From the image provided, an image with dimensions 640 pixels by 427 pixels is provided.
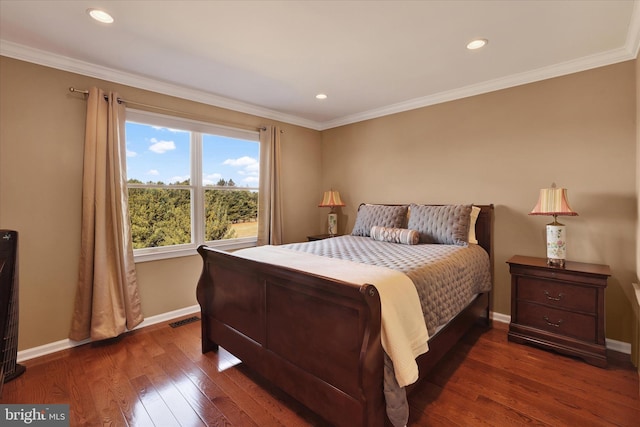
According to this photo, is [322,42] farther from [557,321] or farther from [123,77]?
[557,321]

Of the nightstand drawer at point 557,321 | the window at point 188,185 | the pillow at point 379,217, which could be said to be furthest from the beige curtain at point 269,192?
the nightstand drawer at point 557,321

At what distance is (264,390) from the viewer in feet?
6.50

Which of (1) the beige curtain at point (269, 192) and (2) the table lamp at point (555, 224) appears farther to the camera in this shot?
(1) the beige curtain at point (269, 192)

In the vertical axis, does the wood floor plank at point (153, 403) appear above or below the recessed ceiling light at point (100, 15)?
below

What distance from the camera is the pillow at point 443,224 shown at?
2.85m

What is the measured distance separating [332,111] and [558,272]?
3055 mm

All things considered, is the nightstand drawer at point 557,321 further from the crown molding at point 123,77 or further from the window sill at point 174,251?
the crown molding at point 123,77

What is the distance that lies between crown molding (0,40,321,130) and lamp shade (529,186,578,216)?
10.4ft

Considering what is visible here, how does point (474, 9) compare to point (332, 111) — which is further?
point (332, 111)

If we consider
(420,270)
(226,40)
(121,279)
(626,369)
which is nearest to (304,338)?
(420,270)

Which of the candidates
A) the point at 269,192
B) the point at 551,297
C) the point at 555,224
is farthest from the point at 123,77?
the point at 551,297

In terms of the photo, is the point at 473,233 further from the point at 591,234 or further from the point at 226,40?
the point at 226,40

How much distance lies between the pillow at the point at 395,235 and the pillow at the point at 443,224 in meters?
0.14

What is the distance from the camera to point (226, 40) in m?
2.24
